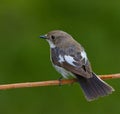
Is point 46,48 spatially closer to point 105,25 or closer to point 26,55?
point 26,55

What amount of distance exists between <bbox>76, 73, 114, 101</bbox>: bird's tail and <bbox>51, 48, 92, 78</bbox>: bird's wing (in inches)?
3.8

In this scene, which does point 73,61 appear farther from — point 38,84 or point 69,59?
point 38,84

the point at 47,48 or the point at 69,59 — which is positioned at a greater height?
the point at 69,59

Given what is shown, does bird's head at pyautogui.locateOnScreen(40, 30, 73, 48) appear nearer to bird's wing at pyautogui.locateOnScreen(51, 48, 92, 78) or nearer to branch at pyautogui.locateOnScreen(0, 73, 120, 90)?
bird's wing at pyautogui.locateOnScreen(51, 48, 92, 78)

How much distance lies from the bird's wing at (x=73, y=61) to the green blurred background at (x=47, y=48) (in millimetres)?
1610

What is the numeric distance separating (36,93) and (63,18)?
1.06m

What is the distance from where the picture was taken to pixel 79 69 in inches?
268

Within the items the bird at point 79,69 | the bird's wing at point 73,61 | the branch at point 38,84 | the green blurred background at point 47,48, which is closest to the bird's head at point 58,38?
the bird at point 79,69

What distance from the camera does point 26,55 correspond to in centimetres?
910

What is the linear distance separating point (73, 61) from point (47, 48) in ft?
7.07

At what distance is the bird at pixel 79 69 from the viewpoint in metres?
6.79

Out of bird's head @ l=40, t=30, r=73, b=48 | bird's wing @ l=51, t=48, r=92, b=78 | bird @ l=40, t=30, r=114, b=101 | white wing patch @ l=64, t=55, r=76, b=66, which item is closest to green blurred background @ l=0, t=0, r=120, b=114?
bird's head @ l=40, t=30, r=73, b=48

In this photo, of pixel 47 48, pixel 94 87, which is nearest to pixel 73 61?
pixel 94 87

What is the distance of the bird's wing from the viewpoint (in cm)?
682
